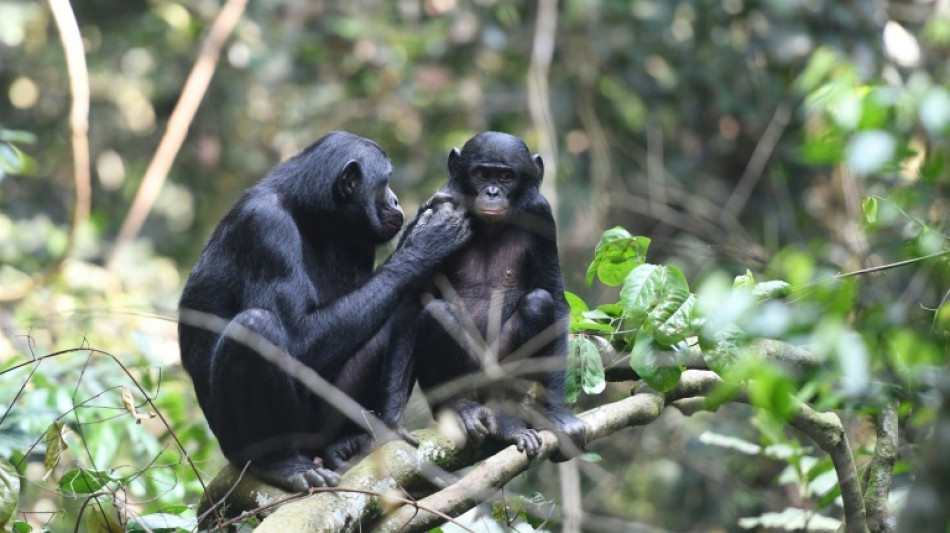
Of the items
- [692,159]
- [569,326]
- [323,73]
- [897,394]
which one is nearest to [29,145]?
[323,73]

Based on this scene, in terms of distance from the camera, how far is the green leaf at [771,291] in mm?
4117

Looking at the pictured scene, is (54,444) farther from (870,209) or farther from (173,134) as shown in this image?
(173,134)

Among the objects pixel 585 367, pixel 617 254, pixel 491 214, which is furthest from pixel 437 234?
pixel 585 367

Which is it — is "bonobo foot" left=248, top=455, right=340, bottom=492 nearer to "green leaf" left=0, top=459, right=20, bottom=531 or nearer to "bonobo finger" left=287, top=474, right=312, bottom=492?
"bonobo finger" left=287, top=474, right=312, bottom=492

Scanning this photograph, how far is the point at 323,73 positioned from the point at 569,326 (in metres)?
8.51

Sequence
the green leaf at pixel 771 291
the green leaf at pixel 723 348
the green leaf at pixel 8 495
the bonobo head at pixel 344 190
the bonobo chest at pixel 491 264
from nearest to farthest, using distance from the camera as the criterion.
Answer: the green leaf at pixel 723 348 < the green leaf at pixel 8 495 < the green leaf at pixel 771 291 < the bonobo head at pixel 344 190 < the bonobo chest at pixel 491 264

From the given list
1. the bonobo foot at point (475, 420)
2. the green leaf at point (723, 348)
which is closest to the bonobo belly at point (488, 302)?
the bonobo foot at point (475, 420)

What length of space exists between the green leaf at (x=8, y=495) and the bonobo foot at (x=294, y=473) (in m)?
1.16

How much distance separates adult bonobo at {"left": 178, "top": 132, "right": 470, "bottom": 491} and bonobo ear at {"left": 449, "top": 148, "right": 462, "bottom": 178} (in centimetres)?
33

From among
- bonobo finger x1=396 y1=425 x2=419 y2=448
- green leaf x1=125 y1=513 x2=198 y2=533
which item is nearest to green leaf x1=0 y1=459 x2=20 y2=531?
green leaf x1=125 y1=513 x2=198 y2=533

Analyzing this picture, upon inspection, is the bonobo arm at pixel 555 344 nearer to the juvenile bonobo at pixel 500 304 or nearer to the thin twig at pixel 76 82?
the juvenile bonobo at pixel 500 304

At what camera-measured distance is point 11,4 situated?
11.2 meters

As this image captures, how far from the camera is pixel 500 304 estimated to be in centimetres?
559

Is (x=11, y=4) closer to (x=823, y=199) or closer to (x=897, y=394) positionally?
(x=823, y=199)
